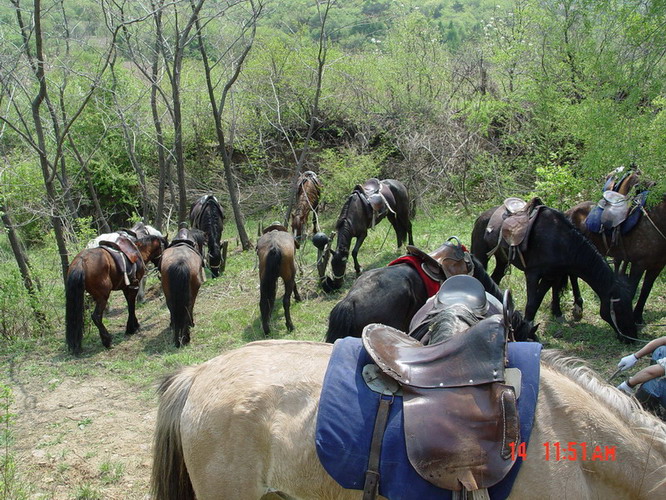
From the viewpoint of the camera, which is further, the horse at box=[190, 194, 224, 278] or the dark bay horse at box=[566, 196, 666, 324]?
the horse at box=[190, 194, 224, 278]

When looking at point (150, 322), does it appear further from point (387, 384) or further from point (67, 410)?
point (387, 384)

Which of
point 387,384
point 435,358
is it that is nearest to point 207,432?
point 387,384

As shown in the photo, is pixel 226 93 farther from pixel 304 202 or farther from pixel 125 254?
pixel 125 254

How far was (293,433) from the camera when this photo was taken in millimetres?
2436

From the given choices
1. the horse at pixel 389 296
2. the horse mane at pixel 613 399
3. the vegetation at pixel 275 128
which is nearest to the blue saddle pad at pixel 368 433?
the horse mane at pixel 613 399

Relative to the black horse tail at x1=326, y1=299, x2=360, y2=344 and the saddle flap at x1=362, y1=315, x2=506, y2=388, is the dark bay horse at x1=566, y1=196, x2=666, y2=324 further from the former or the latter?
the saddle flap at x1=362, y1=315, x2=506, y2=388

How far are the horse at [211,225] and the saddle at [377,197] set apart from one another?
3.34m

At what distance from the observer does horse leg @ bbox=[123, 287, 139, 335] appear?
8.73 m

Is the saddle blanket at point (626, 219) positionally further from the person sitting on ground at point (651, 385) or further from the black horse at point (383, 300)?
the person sitting on ground at point (651, 385)

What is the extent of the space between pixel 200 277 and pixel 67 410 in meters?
3.21

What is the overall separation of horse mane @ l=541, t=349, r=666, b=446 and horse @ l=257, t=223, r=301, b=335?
575cm

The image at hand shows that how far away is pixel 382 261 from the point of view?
11.1m

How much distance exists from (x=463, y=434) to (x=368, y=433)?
0.40 meters

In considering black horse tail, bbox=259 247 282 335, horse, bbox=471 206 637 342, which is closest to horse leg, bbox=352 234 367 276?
black horse tail, bbox=259 247 282 335
